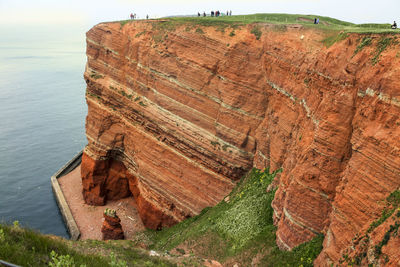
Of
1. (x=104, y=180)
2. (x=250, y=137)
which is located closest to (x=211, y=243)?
(x=250, y=137)

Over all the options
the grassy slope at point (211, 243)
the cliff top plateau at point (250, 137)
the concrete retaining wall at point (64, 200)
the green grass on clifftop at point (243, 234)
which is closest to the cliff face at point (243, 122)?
the cliff top plateau at point (250, 137)

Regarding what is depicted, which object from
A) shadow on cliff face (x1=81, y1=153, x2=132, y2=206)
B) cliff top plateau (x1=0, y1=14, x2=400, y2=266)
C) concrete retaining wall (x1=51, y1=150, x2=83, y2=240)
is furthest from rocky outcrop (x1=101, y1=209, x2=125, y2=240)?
shadow on cliff face (x1=81, y1=153, x2=132, y2=206)

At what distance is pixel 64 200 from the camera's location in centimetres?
4081

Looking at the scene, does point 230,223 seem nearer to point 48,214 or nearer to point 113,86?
point 113,86

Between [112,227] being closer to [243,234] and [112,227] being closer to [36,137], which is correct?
[243,234]

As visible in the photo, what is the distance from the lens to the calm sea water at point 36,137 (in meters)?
41.3

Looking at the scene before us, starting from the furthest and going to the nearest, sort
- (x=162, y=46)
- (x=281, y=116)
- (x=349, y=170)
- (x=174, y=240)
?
(x=162, y=46), (x=174, y=240), (x=281, y=116), (x=349, y=170)

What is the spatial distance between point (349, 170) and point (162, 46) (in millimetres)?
21349

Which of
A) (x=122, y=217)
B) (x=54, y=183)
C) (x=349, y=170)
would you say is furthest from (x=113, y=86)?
(x=349, y=170)

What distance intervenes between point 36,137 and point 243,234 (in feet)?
164

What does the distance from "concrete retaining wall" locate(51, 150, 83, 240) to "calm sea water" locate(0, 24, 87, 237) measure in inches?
49.6

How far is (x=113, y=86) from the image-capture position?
3575 cm

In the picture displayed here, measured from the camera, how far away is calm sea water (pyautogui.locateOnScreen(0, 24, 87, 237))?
41.3 m

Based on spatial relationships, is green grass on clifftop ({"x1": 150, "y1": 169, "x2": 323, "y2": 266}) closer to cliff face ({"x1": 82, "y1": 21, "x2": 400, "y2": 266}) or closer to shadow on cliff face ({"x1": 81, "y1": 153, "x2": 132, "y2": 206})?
cliff face ({"x1": 82, "y1": 21, "x2": 400, "y2": 266})
